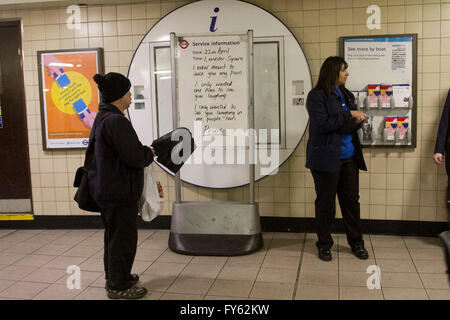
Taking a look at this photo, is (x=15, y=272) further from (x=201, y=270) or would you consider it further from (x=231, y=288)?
(x=231, y=288)

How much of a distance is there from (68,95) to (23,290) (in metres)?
2.13

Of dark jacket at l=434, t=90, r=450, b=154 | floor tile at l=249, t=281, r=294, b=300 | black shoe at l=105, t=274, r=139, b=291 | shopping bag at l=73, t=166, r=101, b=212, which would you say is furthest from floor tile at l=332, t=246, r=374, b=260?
shopping bag at l=73, t=166, r=101, b=212

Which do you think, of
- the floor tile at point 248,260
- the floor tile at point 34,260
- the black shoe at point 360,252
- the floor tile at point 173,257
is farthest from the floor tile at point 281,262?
the floor tile at point 34,260

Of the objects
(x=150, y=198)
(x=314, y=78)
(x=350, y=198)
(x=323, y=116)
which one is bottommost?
(x=350, y=198)

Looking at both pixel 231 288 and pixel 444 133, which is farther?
pixel 444 133

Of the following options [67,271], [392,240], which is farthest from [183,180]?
[392,240]

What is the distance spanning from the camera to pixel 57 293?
304 centimetres

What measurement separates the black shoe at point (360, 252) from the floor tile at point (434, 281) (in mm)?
454

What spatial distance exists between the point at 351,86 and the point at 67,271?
2.89m

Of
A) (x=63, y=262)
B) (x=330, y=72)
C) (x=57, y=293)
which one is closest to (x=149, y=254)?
(x=63, y=262)

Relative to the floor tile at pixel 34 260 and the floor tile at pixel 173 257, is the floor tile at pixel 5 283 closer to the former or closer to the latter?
the floor tile at pixel 34 260

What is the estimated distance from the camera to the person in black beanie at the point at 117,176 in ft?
8.92

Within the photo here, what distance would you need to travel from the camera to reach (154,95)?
172 inches

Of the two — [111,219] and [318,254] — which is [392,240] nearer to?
[318,254]
